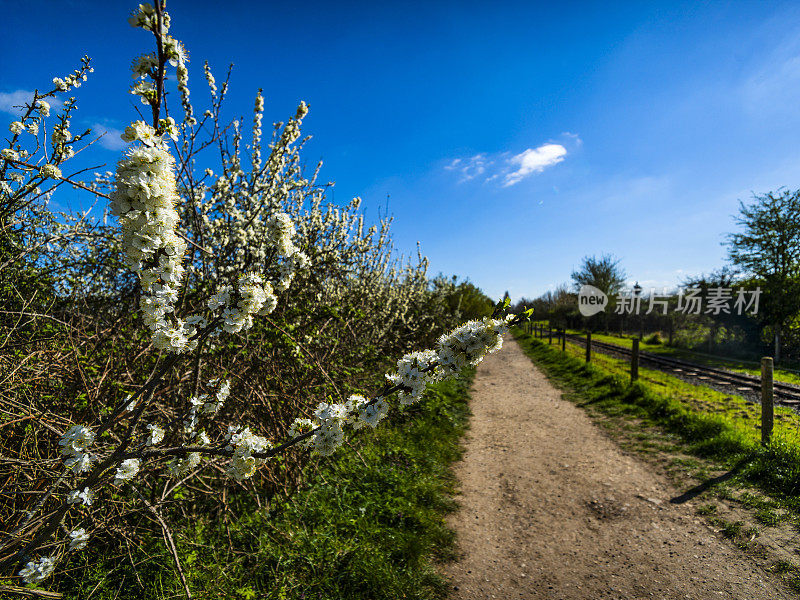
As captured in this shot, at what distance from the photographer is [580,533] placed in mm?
3672

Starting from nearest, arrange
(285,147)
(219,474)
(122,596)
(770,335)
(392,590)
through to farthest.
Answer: (122,596)
(392,590)
(219,474)
(285,147)
(770,335)

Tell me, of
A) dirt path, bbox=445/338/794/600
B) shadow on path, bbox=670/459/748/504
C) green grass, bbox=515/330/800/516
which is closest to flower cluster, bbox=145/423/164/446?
dirt path, bbox=445/338/794/600

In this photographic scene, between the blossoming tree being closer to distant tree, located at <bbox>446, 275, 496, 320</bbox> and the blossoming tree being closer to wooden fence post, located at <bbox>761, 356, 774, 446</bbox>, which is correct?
wooden fence post, located at <bbox>761, 356, 774, 446</bbox>

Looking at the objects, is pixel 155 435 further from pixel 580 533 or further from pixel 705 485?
pixel 705 485

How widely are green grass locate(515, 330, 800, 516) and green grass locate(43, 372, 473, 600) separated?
3666mm

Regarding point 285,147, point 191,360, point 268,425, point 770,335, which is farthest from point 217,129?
point 770,335

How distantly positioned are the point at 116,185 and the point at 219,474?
2.61 metres

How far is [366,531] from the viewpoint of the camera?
3.31 meters

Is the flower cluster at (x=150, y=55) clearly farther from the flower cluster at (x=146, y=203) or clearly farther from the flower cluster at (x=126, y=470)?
the flower cluster at (x=126, y=470)


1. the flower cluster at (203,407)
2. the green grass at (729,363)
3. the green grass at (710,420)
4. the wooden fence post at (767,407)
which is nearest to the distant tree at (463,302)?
the green grass at (710,420)

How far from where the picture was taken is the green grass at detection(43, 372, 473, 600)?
2.39 m

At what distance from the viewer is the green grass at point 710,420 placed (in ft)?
14.4

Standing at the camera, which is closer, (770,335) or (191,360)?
(191,360)

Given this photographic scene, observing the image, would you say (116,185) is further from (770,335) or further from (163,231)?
(770,335)
